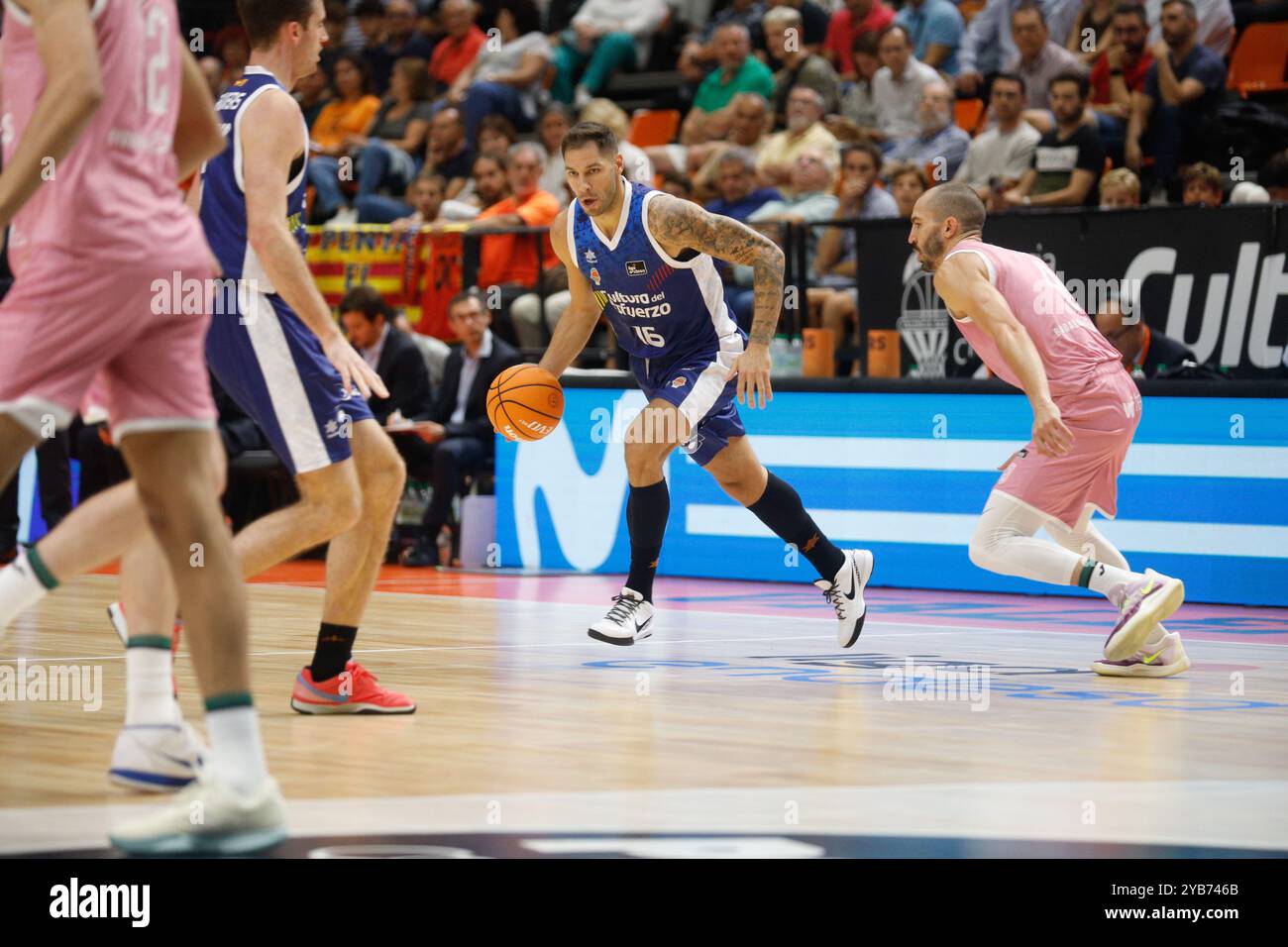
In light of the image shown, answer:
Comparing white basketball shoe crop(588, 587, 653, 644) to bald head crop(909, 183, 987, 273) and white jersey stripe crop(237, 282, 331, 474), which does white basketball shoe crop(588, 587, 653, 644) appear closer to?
bald head crop(909, 183, 987, 273)

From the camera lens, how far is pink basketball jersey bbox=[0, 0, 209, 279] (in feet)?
12.4

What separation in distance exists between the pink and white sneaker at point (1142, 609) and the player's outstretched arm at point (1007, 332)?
2.09ft

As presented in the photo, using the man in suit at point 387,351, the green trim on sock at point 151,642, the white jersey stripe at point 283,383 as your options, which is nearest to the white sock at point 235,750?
the green trim on sock at point 151,642

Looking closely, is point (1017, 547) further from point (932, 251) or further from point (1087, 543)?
point (932, 251)

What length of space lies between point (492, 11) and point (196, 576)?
15.2 metres

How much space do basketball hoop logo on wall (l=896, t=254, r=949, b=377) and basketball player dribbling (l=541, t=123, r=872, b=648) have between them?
302 cm


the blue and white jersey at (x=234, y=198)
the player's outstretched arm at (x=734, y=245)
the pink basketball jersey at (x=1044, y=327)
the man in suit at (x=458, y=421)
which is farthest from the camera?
the man in suit at (x=458, y=421)

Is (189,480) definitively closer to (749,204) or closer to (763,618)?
(763,618)

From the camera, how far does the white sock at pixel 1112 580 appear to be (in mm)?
7215

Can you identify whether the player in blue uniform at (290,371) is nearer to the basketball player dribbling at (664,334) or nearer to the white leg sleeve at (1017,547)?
the basketball player dribbling at (664,334)

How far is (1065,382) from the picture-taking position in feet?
24.5

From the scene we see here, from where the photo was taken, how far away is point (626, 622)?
7.85m

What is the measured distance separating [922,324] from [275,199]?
610cm
